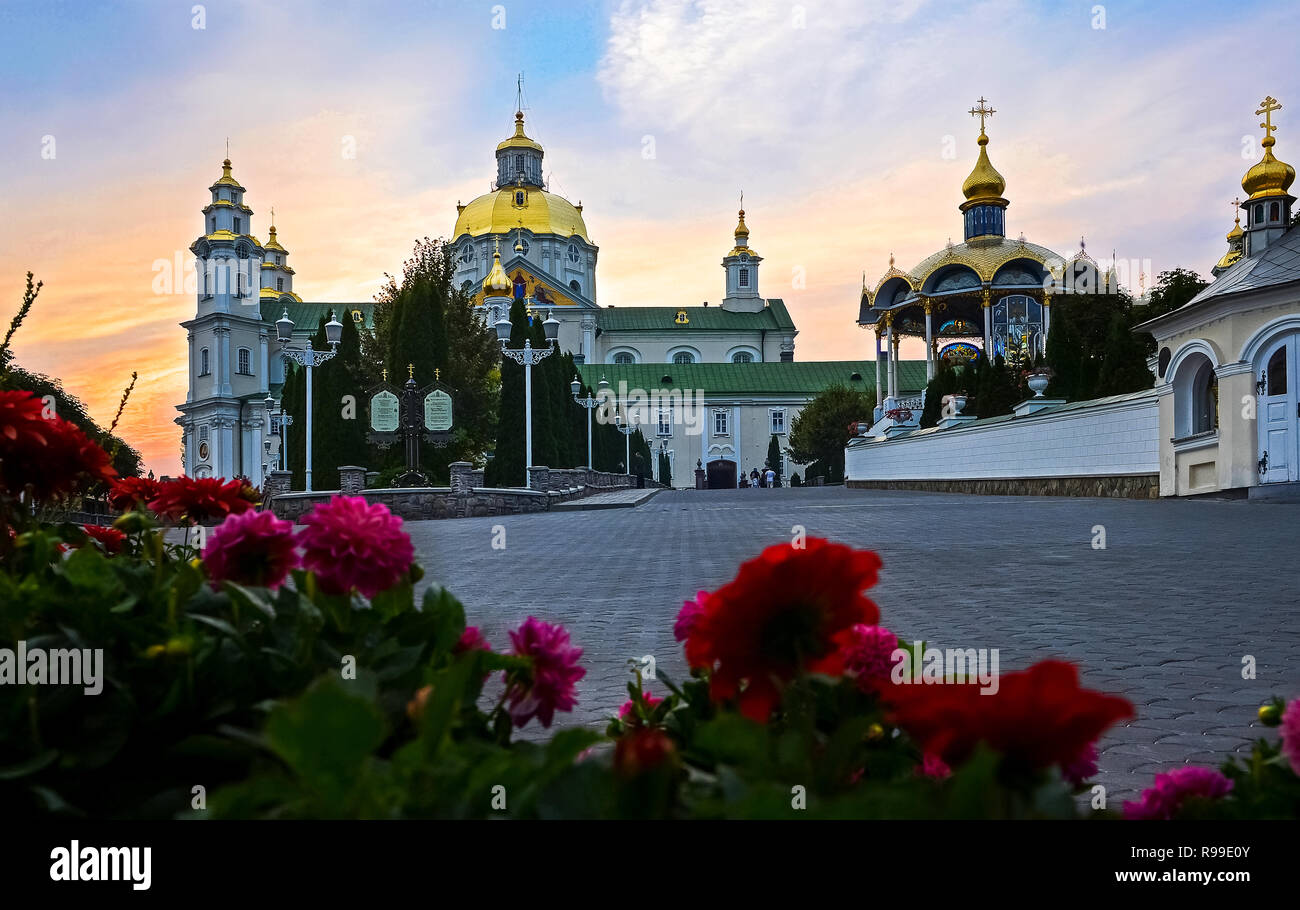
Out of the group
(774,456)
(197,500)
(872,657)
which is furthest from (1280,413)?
(774,456)

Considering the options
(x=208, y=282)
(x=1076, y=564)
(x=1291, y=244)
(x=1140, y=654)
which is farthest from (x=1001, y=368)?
(x=208, y=282)

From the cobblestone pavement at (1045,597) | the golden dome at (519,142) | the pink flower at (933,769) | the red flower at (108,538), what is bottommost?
the cobblestone pavement at (1045,597)

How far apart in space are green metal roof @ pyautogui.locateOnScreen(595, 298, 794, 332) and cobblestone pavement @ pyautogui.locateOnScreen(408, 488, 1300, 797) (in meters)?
74.5

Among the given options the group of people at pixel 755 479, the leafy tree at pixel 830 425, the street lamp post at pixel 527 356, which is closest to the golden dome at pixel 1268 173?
the street lamp post at pixel 527 356

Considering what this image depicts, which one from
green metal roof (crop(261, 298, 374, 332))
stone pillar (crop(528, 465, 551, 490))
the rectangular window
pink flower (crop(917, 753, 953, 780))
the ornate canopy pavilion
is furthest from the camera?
green metal roof (crop(261, 298, 374, 332))

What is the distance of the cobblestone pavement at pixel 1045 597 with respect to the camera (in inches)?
155

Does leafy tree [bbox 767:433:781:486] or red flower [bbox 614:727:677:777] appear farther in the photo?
leafy tree [bbox 767:433:781:486]

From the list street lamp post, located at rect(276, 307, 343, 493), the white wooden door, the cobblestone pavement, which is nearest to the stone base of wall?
the white wooden door

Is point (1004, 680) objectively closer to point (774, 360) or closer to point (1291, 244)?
point (1291, 244)

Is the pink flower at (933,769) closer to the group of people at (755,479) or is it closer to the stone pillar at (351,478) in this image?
the stone pillar at (351,478)

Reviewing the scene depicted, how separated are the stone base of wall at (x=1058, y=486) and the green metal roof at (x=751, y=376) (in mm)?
41922

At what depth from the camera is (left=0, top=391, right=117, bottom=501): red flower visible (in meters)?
2.09

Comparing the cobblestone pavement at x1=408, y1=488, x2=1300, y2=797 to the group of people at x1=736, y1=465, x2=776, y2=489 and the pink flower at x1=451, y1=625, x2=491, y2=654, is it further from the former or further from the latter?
the group of people at x1=736, y1=465, x2=776, y2=489
